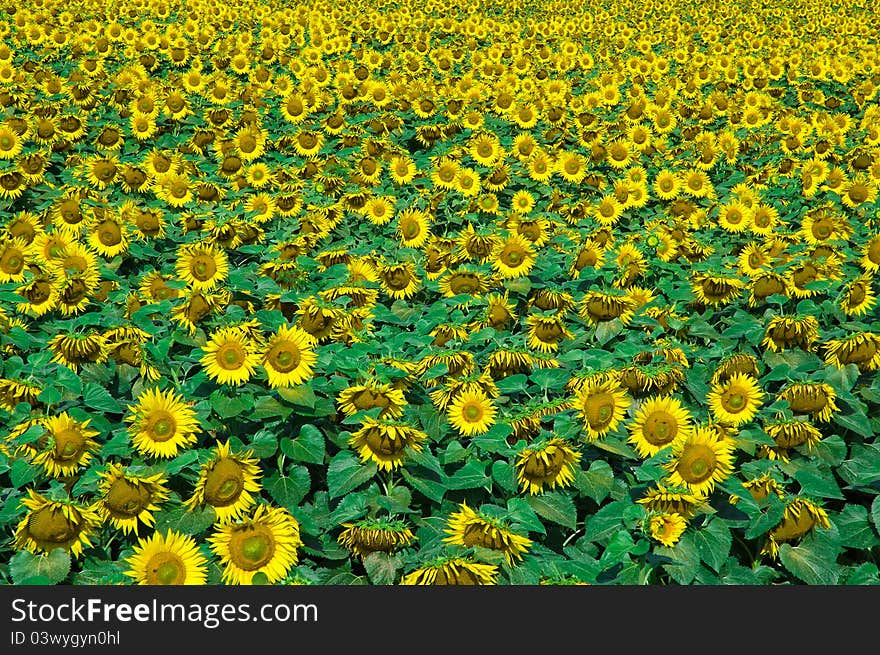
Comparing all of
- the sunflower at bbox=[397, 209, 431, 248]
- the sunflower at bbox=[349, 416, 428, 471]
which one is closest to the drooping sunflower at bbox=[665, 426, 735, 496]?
the sunflower at bbox=[349, 416, 428, 471]

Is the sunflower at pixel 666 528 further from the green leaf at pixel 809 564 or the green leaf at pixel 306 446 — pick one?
the green leaf at pixel 306 446

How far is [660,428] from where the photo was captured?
312 cm

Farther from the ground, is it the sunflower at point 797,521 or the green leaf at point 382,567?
the sunflower at point 797,521

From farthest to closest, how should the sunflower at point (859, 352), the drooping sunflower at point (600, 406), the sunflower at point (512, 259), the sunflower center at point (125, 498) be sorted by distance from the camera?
1. the sunflower at point (512, 259)
2. the sunflower at point (859, 352)
3. the drooping sunflower at point (600, 406)
4. the sunflower center at point (125, 498)

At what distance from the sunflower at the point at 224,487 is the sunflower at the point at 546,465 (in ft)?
3.36

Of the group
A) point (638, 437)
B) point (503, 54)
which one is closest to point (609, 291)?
point (638, 437)

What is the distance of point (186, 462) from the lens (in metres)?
2.68

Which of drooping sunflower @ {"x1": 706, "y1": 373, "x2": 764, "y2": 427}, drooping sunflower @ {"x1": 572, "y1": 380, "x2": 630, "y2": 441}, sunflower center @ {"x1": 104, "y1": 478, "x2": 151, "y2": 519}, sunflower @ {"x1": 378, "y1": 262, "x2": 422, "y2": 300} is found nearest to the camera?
sunflower center @ {"x1": 104, "y1": 478, "x2": 151, "y2": 519}

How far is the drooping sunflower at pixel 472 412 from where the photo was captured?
3.25 meters

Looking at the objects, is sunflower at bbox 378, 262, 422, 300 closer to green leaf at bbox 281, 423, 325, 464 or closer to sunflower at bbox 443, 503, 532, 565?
green leaf at bbox 281, 423, 325, 464

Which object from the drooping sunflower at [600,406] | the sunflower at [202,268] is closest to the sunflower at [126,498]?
the drooping sunflower at [600,406]

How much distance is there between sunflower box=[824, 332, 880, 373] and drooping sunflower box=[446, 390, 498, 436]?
1793 millimetres

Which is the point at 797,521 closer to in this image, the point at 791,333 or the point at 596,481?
the point at 596,481

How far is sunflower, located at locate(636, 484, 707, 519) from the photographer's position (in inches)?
102
